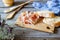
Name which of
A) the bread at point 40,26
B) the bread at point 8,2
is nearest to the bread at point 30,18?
the bread at point 40,26

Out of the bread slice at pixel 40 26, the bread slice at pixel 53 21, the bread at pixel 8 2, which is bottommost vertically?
the bread slice at pixel 40 26

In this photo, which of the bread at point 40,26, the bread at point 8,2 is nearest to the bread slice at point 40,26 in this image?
the bread at point 40,26

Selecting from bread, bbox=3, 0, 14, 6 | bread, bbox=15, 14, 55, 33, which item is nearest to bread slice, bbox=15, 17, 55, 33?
bread, bbox=15, 14, 55, 33

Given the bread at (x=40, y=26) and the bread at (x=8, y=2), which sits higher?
the bread at (x=8, y=2)

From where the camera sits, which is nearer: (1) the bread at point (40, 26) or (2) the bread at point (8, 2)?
(1) the bread at point (40, 26)

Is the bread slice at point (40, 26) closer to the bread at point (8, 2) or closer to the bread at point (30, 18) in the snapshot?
the bread at point (30, 18)

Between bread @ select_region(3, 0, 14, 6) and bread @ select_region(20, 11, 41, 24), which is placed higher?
bread @ select_region(3, 0, 14, 6)

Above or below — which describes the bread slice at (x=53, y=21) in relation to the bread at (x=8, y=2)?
below

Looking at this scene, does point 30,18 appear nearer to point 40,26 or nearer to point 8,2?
point 40,26

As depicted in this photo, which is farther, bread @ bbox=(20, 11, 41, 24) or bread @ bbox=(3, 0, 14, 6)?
bread @ bbox=(3, 0, 14, 6)

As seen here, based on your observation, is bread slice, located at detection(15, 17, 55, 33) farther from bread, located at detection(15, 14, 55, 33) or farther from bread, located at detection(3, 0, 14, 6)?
bread, located at detection(3, 0, 14, 6)

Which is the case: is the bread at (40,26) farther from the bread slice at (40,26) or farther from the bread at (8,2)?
the bread at (8,2)

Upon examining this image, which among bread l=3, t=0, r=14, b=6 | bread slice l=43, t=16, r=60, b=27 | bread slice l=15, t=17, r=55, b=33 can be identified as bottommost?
bread slice l=15, t=17, r=55, b=33

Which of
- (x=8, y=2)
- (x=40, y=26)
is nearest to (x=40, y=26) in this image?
(x=40, y=26)
